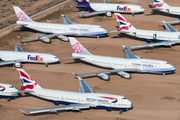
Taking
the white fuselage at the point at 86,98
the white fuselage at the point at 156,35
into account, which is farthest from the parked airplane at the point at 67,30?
the white fuselage at the point at 86,98

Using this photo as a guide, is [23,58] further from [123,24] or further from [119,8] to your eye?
[119,8]

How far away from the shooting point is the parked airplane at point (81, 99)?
5909 cm

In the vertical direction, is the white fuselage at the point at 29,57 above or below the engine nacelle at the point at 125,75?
above

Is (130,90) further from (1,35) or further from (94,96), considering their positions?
(1,35)

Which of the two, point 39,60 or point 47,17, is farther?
point 47,17

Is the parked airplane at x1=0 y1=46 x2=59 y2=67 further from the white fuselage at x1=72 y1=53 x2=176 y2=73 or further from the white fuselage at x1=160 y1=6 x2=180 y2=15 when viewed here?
the white fuselage at x1=160 y1=6 x2=180 y2=15

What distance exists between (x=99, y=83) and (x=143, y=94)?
12.2 m

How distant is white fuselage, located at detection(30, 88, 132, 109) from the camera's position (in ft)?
194

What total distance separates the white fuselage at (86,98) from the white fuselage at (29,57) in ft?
62.4

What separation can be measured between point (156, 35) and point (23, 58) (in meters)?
42.7

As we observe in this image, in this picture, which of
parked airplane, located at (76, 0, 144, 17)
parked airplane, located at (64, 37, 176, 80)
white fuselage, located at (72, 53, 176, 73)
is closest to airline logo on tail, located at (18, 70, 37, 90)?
parked airplane, located at (64, 37, 176, 80)

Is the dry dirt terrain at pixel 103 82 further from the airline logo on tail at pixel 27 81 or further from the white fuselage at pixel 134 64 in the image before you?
the airline logo on tail at pixel 27 81

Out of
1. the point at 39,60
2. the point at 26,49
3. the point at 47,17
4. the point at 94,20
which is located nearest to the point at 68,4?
the point at 47,17

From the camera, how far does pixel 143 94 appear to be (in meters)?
66.6
